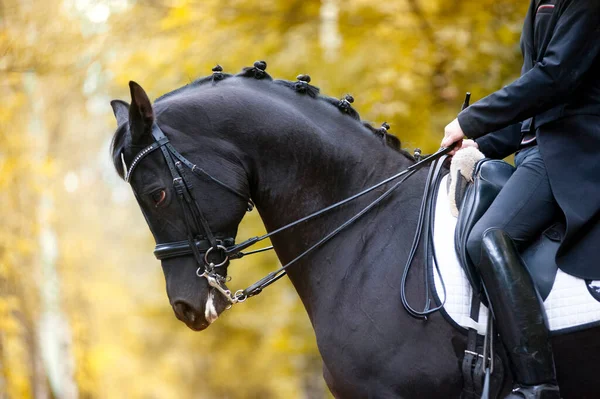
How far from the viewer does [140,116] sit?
3.59m

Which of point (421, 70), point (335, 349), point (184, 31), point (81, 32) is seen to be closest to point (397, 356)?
point (335, 349)

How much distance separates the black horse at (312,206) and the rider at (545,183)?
283mm

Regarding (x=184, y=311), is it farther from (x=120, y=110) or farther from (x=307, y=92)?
(x=307, y=92)

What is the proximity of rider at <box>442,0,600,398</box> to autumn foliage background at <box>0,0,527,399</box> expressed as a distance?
39.8 inches

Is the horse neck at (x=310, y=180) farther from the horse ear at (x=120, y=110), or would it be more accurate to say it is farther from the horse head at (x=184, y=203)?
the horse ear at (x=120, y=110)

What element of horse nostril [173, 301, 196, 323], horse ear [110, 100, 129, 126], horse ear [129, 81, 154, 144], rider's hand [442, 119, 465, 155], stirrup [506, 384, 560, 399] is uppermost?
horse ear [110, 100, 129, 126]

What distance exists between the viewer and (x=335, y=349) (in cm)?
348

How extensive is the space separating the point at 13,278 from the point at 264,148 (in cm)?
1124

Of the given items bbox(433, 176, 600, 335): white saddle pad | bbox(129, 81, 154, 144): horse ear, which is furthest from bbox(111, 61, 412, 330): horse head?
bbox(433, 176, 600, 335): white saddle pad

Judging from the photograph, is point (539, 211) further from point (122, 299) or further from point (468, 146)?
point (122, 299)

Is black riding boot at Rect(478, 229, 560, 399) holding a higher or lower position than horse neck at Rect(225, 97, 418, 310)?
lower

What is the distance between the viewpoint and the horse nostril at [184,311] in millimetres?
3621

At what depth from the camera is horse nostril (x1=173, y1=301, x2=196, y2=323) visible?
11.9 feet

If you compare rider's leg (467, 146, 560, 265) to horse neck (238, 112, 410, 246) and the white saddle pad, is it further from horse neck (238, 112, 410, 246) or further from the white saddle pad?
horse neck (238, 112, 410, 246)
